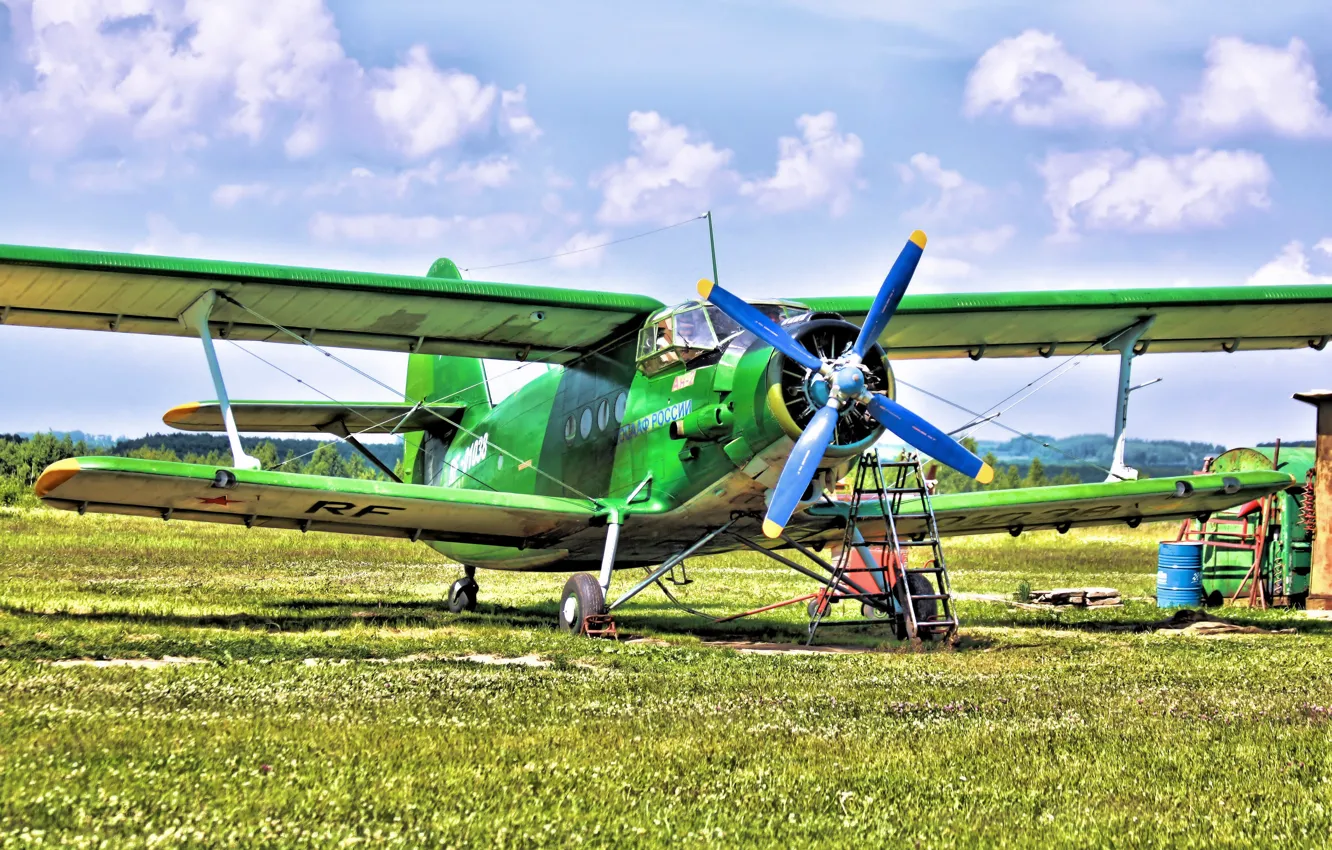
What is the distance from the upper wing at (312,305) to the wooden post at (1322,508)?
454 inches

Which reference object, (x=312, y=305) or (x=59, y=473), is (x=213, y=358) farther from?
(x=59, y=473)

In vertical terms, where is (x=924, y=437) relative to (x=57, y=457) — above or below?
below

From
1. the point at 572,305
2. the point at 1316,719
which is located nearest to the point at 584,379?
the point at 572,305

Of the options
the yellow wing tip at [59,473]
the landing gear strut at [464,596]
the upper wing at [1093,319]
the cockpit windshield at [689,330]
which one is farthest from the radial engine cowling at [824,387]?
→ the landing gear strut at [464,596]

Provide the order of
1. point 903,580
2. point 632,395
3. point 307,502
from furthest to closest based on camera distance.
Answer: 1. point 632,395
2. point 307,502
3. point 903,580

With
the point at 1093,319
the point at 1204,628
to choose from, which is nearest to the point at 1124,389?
the point at 1093,319

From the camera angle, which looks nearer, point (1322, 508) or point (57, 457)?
point (1322, 508)

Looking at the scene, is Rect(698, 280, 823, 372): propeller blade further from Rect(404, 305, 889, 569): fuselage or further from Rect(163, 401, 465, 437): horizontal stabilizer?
Rect(163, 401, 465, 437): horizontal stabilizer

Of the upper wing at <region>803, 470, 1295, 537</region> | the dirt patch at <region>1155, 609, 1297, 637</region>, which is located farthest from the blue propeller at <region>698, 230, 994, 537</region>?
the dirt patch at <region>1155, 609, 1297, 637</region>

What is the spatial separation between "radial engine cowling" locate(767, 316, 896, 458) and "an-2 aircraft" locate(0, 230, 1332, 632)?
0.08 feet

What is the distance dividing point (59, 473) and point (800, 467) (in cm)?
761

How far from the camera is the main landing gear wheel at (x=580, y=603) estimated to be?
13945 millimetres

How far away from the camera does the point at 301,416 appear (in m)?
19.5

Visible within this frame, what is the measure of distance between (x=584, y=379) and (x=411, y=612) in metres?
4.85
